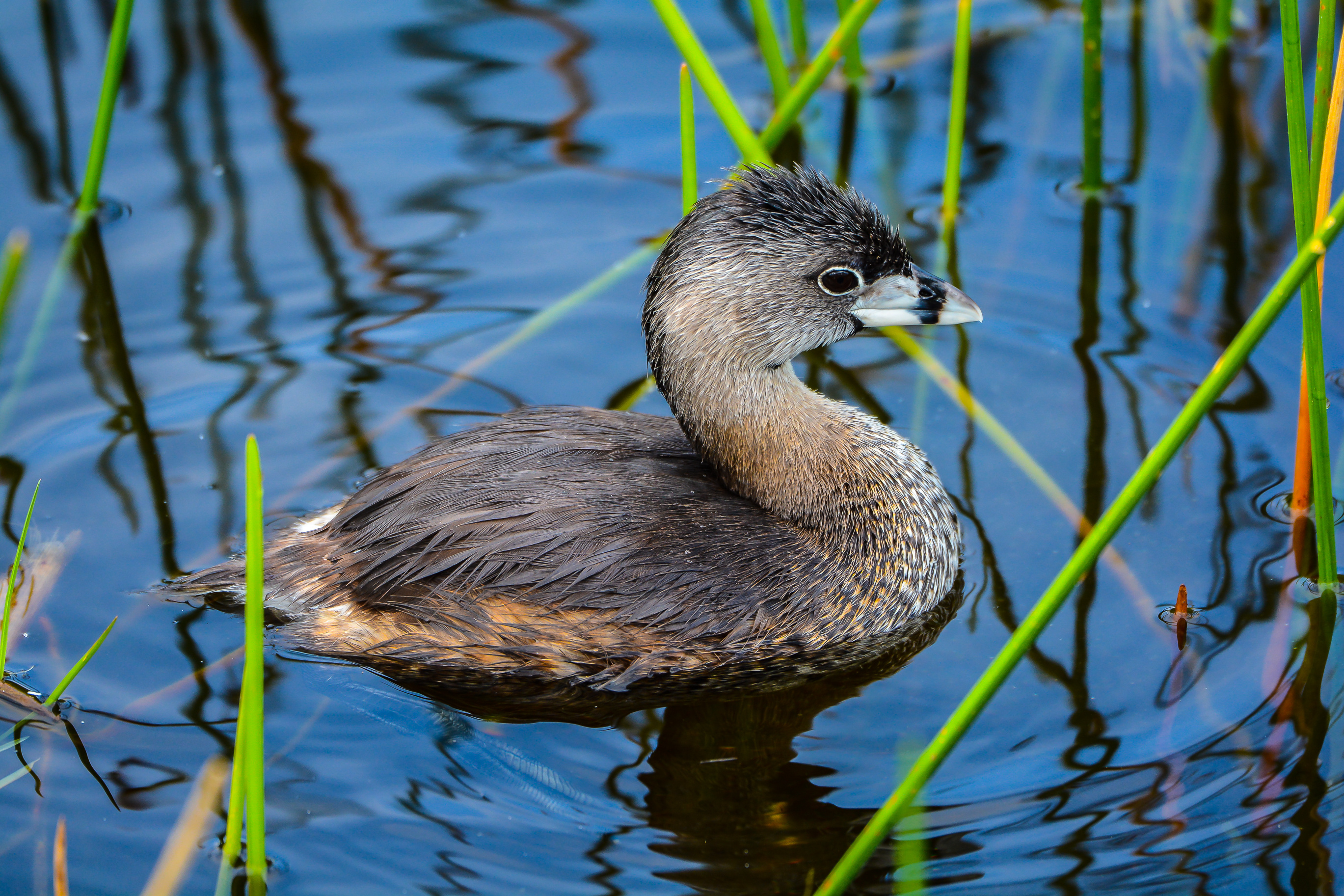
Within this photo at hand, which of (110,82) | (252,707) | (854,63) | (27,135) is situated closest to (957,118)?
(854,63)

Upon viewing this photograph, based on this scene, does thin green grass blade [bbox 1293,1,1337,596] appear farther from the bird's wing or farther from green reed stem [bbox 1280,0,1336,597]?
the bird's wing

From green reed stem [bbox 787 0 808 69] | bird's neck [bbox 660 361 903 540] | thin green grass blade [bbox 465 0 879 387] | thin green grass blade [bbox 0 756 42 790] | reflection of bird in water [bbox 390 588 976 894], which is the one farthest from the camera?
green reed stem [bbox 787 0 808 69]

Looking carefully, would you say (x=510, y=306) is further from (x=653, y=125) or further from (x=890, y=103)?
(x=890, y=103)

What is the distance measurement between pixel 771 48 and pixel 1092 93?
57.0 inches

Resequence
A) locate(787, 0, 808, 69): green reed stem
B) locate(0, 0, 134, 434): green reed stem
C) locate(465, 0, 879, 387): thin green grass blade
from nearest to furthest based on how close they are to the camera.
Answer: locate(465, 0, 879, 387): thin green grass blade < locate(0, 0, 134, 434): green reed stem < locate(787, 0, 808, 69): green reed stem

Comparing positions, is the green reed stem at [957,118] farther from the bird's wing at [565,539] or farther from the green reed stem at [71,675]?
the green reed stem at [71,675]

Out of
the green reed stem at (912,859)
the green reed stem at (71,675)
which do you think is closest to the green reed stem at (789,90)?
the green reed stem at (71,675)

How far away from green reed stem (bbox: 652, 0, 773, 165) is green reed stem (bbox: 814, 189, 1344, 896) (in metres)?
2.10

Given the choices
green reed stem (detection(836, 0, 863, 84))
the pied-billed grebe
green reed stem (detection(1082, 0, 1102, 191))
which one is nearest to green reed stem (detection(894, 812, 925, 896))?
the pied-billed grebe

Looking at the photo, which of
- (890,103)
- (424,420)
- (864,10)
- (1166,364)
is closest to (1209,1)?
(890,103)

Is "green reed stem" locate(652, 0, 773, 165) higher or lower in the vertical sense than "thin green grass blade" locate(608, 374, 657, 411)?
higher

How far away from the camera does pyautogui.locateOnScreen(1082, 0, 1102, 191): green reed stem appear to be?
520 centimetres

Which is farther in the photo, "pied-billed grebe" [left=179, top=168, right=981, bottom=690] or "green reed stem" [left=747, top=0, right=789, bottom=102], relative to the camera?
"green reed stem" [left=747, top=0, right=789, bottom=102]

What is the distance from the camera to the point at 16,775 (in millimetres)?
3965
